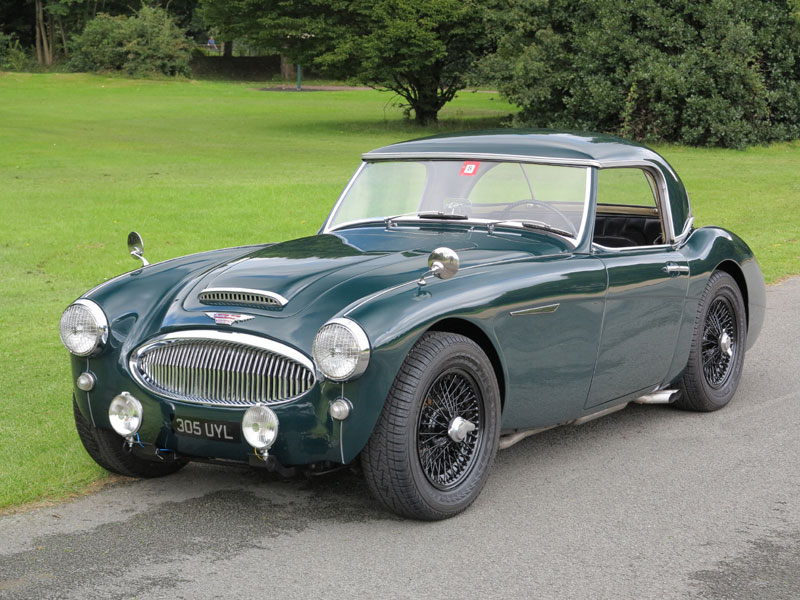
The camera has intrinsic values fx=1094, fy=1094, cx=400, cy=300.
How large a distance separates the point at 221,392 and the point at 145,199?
13.4 meters

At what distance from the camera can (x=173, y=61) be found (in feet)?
199

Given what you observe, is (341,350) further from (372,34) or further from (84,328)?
(372,34)

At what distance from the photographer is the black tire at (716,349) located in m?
6.25

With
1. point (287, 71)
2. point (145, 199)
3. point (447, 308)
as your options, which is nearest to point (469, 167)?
point (447, 308)

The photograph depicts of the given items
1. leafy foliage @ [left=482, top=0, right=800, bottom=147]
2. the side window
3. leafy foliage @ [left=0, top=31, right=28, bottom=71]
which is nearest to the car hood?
the side window

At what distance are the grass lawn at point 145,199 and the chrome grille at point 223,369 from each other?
2.85 ft

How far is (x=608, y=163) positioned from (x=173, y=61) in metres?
57.8

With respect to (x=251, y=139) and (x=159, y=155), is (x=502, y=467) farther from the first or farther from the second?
(x=251, y=139)

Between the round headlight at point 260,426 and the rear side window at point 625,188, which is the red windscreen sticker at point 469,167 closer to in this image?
the rear side window at point 625,188

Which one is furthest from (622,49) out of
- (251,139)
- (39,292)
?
(39,292)

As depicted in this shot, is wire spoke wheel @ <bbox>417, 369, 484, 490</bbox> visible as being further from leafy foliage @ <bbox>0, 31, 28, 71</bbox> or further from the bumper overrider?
leafy foliage @ <bbox>0, 31, 28, 71</bbox>

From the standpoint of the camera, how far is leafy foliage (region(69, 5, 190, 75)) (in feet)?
196

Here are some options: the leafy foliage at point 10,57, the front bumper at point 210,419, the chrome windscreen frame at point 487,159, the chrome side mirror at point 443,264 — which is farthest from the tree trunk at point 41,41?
the chrome side mirror at point 443,264

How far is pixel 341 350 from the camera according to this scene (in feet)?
14.1
